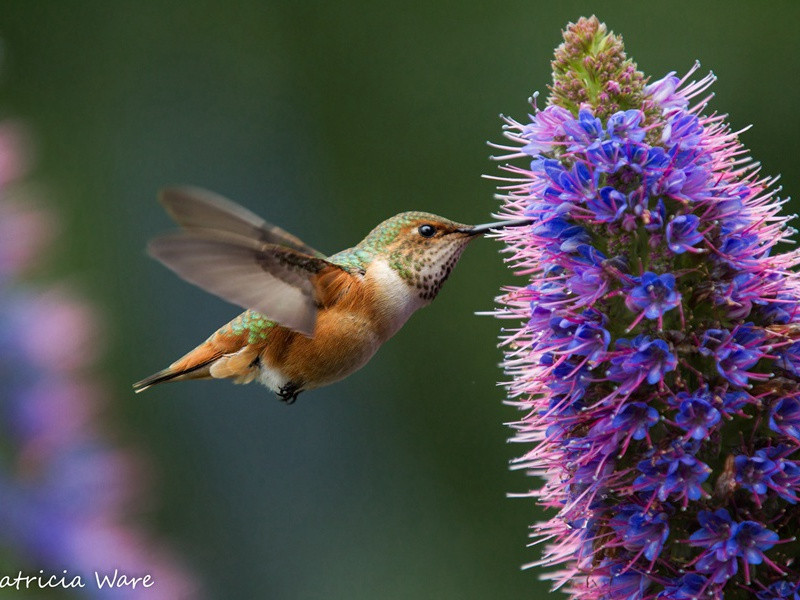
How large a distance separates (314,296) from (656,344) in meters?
1.46

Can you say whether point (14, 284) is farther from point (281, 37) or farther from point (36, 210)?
point (281, 37)

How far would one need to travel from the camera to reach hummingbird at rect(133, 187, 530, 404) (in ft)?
12.6

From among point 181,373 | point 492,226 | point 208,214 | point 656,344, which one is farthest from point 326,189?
point 656,344

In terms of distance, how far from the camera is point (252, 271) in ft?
12.6

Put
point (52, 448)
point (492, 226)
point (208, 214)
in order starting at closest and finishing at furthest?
1. point (208, 214)
2. point (492, 226)
3. point (52, 448)

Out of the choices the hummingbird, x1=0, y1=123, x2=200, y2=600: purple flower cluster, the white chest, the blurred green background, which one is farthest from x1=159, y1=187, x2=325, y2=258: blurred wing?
the blurred green background

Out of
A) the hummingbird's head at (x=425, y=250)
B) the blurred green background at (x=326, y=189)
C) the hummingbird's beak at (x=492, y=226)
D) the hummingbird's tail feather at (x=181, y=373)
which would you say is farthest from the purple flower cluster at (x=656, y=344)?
the blurred green background at (x=326, y=189)

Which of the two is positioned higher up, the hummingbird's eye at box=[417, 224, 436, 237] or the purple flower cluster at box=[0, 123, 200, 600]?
the hummingbird's eye at box=[417, 224, 436, 237]

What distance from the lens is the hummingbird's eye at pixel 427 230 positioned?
4.38 m

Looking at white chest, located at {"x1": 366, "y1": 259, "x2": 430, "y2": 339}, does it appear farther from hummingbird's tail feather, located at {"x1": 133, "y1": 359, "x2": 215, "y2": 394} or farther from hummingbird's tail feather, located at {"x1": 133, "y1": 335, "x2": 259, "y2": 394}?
hummingbird's tail feather, located at {"x1": 133, "y1": 359, "x2": 215, "y2": 394}

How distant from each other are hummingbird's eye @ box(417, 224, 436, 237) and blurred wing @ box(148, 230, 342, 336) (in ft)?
1.11

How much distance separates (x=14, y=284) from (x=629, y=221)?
2.69 meters

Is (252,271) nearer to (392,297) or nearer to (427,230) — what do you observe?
(392,297)

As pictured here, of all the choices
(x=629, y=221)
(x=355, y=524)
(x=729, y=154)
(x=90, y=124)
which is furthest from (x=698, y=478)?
(x=90, y=124)
